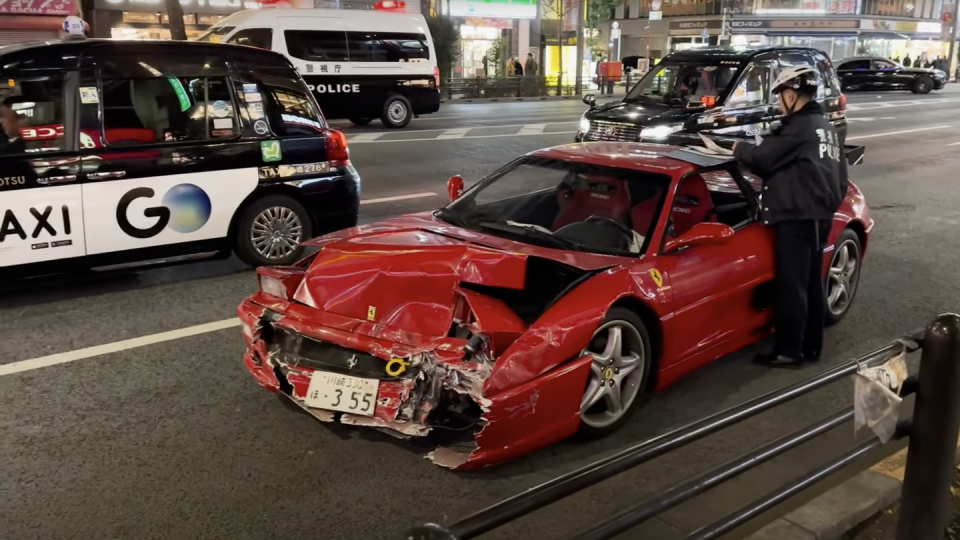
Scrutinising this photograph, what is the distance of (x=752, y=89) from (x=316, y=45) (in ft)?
34.4

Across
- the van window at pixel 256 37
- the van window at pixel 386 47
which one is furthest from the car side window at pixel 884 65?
the van window at pixel 256 37

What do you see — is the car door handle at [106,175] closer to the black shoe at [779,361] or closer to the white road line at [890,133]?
the black shoe at [779,361]

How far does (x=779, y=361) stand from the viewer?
5.16 metres

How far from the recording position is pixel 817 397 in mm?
4754

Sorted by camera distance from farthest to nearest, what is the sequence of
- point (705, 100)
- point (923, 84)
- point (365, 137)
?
1. point (923, 84)
2. point (365, 137)
3. point (705, 100)

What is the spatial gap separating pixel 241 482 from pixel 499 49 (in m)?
33.7

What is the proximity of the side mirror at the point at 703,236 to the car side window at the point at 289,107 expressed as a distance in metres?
3.85

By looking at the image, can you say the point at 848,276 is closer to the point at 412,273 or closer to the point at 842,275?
the point at 842,275

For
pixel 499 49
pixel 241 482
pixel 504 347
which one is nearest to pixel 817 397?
pixel 504 347

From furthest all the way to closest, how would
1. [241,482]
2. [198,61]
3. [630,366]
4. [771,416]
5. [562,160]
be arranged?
1. [198,61]
2. [562,160]
3. [771,416]
4. [630,366]
5. [241,482]

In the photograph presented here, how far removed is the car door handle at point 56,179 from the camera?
590 centimetres

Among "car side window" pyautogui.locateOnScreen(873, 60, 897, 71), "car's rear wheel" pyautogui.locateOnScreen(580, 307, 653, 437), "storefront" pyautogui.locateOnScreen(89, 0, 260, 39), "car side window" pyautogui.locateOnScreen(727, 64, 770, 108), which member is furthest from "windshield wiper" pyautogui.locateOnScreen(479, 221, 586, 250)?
"car side window" pyautogui.locateOnScreen(873, 60, 897, 71)

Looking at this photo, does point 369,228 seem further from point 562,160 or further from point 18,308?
point 18,308

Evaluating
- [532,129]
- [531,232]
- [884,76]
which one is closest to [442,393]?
[531,232]
